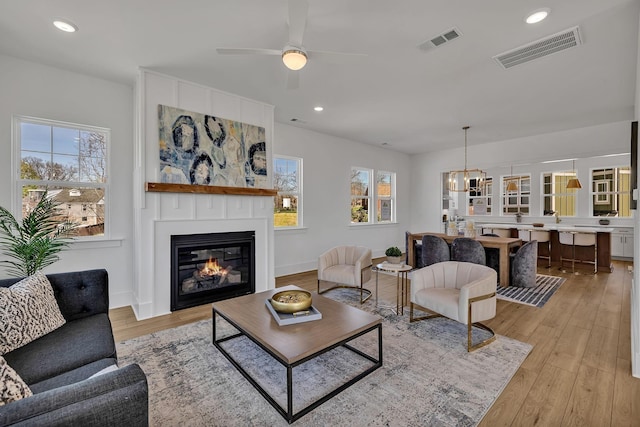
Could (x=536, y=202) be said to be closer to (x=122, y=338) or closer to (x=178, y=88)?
(x=178, y=88)

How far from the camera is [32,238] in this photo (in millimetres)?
2965

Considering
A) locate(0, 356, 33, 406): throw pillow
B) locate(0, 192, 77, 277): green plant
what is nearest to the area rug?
locate(0, 356, 33, 406): throw pillow

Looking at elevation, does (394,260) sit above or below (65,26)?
below

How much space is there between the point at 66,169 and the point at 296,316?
342cm

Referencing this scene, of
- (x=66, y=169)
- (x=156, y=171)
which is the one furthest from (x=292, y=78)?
(x=66, y=169)

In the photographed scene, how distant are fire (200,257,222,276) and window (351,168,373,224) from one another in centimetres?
365

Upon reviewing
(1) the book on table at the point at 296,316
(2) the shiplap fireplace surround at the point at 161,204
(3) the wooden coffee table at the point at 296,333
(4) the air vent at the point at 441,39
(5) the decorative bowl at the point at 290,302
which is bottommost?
(3) the wooden coffee table at the point at 296,333

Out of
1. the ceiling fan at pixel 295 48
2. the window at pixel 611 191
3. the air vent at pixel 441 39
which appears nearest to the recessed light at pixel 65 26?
the ceiling fan at pixel 295 48

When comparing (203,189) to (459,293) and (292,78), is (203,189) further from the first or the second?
(459,293)

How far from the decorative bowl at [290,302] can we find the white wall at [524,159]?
6.39 m

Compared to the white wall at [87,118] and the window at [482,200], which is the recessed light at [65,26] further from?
the window at [482,200]

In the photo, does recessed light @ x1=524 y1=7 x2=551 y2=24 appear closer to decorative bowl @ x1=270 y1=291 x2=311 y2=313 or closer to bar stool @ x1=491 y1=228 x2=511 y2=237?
decorative bowl @ x1=270 y1=291 x2=311 y2=313

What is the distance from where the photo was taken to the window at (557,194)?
7531mm

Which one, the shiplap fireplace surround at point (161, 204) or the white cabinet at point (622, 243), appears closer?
the shiplap fireplace surround at point (161, 204)
